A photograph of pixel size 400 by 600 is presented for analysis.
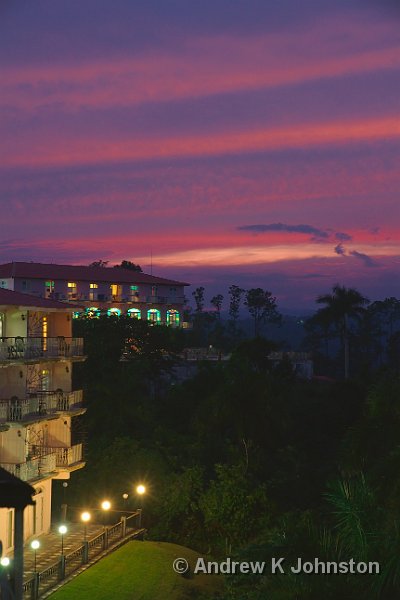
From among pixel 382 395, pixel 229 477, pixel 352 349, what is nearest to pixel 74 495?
pixel 229 477

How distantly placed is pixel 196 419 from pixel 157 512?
10.6 metres

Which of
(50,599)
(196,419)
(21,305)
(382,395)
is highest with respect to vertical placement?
(21,305)

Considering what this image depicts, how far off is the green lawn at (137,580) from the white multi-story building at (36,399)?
401 cm

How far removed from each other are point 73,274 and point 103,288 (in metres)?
3.91

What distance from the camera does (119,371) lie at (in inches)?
2429

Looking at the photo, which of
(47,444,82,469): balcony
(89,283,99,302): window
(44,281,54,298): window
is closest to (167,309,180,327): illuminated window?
(89,283,99,302): window

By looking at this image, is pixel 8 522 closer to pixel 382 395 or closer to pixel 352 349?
pixel 382 395

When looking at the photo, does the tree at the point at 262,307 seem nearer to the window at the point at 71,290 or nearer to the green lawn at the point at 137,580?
the window at the point at 71,290

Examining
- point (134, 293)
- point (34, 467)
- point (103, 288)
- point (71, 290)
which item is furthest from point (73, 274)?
point (34, 467)

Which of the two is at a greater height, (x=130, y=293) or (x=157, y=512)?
(x=130, y=293)

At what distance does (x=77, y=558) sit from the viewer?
113 ft

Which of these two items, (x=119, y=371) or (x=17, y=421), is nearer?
(x=17, y=421)

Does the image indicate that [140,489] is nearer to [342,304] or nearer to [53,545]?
[53,545]

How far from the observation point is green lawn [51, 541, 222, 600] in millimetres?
33156
